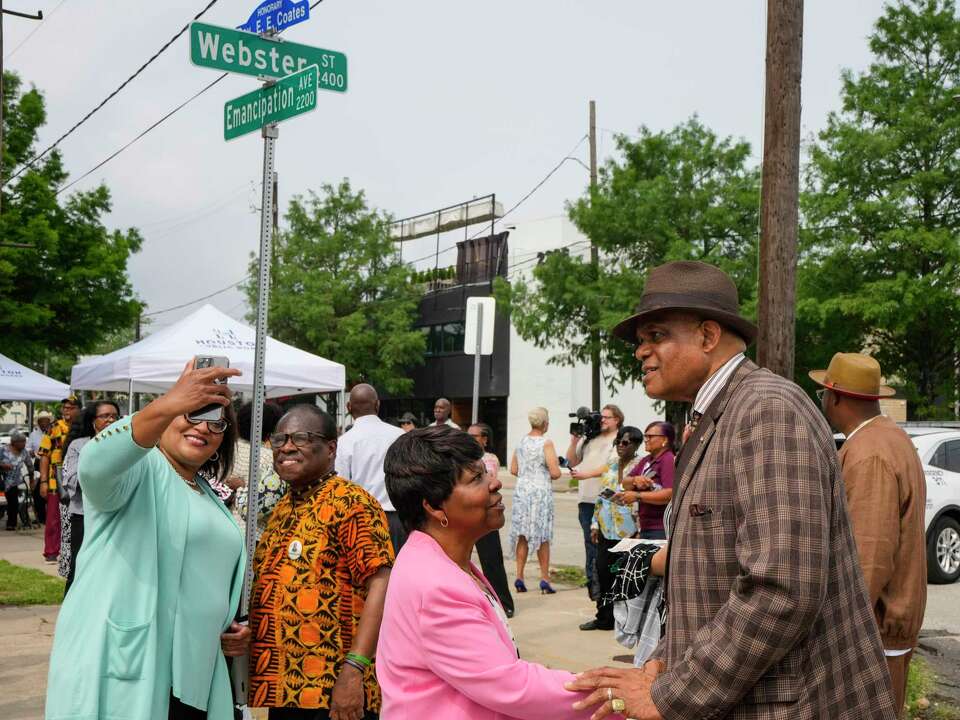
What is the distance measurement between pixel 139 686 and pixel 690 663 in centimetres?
159

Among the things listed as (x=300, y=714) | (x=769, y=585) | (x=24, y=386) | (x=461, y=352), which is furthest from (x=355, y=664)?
(x=461, y=352)

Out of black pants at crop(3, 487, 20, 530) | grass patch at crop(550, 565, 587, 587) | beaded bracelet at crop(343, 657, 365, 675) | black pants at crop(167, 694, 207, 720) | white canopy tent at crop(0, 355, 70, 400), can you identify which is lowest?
grass patch at crop(550, 565, 587, 587)

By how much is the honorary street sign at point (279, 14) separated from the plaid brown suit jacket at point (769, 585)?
8.20 ft

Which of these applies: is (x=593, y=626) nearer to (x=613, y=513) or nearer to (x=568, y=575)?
(x=613, y=513)

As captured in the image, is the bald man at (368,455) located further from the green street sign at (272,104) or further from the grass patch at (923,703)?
the green street sign at (272,104)

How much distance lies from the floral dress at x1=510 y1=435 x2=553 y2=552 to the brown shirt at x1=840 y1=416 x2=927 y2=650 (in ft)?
22.2

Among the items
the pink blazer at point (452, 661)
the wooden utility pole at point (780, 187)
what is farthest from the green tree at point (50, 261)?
the pink blazer at point (452, 661)

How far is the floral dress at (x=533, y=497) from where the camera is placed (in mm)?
10781

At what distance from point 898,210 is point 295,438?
829 inches

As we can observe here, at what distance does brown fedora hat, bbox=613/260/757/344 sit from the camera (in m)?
2.63

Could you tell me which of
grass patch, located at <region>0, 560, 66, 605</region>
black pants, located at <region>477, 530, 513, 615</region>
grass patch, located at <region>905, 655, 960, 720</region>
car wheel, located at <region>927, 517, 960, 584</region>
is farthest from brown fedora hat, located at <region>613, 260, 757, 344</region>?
car wheel, located at <region>927, 517, 960, 584</region>

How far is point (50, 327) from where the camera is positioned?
26.0m

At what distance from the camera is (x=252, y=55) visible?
3986mm

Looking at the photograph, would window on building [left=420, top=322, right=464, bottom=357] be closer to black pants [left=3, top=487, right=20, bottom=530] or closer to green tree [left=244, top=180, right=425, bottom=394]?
green tree [left=244, top=180, right=425, bottom=394]
